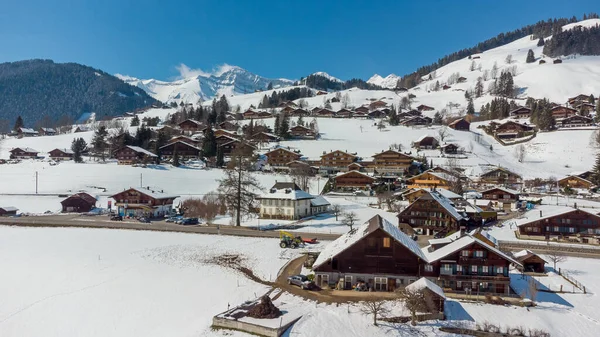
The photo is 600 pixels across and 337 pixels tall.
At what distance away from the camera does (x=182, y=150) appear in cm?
9075

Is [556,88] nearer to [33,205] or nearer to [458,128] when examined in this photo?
[458,128]

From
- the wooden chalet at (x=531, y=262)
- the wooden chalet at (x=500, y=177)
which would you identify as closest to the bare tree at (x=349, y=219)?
the wooden chalet at (x=531, y=262)

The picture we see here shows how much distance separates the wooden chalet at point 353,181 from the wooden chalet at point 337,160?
12552 mm

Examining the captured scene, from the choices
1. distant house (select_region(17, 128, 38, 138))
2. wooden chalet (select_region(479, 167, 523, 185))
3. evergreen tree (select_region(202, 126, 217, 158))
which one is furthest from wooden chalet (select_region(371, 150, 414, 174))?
distant house (select_region(17, 128, 38, 138))

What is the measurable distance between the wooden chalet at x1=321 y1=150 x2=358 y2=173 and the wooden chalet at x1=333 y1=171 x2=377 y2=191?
12.6m

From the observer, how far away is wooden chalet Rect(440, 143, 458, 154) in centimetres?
9231

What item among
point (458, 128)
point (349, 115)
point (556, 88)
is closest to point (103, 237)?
point (458, 128)

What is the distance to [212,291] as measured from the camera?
2484cm

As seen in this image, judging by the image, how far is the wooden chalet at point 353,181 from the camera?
71.4 meters

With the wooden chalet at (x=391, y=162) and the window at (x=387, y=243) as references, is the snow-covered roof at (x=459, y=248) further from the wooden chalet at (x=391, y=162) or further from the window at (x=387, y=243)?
the wooden chalet at (x=391, y=162)

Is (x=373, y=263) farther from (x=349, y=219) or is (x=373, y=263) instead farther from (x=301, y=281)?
(x=349, y=219)

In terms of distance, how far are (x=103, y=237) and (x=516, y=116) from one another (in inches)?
4809

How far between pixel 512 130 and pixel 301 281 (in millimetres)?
101327

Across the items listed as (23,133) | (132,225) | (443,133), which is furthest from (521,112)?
(23,133)
